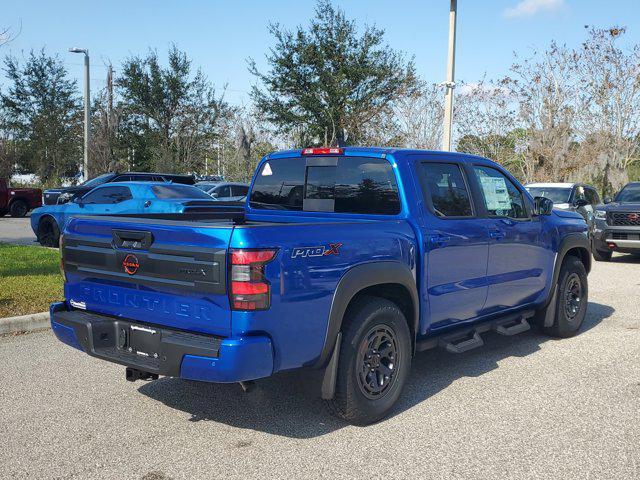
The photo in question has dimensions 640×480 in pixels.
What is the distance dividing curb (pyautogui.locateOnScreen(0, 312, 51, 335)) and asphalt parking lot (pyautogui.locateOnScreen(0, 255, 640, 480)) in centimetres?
90

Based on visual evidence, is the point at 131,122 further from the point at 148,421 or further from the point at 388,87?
the point at 148,421

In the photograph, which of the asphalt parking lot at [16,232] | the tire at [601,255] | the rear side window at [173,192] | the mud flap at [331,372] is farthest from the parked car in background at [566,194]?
the asphalt parking lot at [16,232]

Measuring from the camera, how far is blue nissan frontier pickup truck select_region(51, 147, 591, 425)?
362 cm

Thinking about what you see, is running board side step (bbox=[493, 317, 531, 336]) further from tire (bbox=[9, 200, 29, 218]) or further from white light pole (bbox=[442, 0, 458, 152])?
tire (bbox=[9, 200, 29, 218])

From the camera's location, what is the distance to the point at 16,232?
18.4 m

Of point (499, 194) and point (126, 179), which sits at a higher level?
point (126, 179)

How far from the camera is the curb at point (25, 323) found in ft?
22.6

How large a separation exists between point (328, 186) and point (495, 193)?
168cm

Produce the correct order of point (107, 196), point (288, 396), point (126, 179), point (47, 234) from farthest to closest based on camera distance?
point (126, 179) < point (47, 234) < point (107, 196) < point (288, 396)

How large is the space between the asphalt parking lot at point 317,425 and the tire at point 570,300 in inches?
26.5

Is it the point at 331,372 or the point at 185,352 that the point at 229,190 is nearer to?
the point at 331,372

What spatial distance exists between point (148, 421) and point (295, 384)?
127cm

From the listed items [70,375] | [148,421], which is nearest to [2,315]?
[70,375]

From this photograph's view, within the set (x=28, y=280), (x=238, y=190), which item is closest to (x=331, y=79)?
(x=238, y=190)
